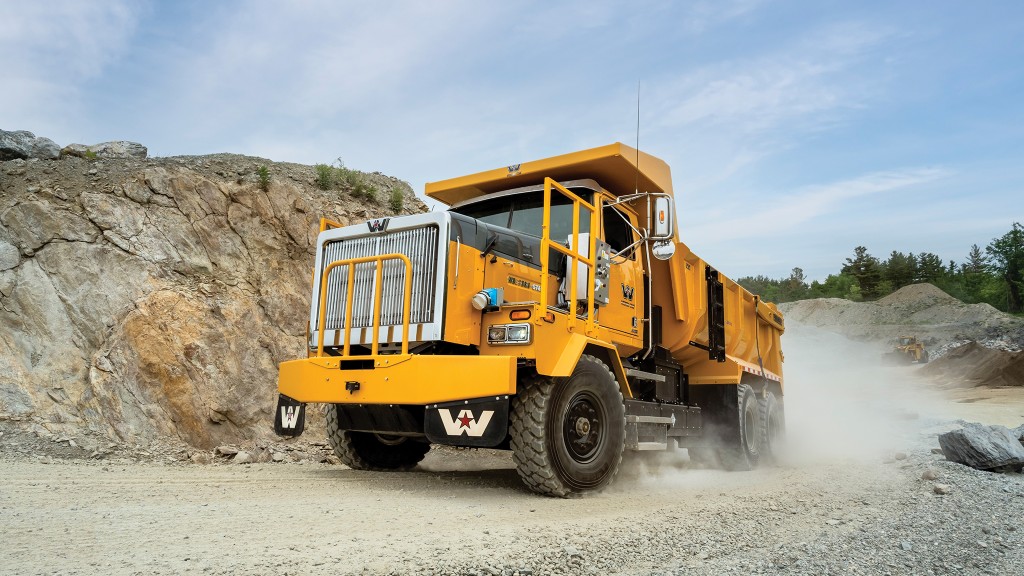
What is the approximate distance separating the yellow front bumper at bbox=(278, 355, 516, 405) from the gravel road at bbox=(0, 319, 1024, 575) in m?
0.80

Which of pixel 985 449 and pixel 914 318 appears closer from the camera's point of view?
pixel 985 449

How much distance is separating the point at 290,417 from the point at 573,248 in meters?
3.16

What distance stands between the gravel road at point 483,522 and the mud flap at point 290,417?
1.53 feet

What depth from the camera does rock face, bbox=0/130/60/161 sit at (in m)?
11.8

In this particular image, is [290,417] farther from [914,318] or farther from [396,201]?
[914,318]

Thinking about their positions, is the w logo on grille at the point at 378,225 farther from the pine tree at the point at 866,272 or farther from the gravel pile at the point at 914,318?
the pine tree at the point at 866,272

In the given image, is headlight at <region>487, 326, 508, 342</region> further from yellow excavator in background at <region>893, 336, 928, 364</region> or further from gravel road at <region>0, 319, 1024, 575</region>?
yellow excavator in background at <region>893, 336, 928, 364</region>

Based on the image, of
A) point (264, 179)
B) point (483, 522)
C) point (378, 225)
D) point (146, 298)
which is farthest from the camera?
point (264, 179)

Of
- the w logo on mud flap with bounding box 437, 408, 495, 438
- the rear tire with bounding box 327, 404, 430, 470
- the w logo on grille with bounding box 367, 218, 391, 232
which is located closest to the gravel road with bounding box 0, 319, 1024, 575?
the rear tire with bounding box 327, 404, 430, 470

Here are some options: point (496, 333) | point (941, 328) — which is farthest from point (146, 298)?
point (941, 328)

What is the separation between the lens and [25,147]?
39.3ft

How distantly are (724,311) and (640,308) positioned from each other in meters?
2.61

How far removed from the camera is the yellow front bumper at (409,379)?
539 centimetres

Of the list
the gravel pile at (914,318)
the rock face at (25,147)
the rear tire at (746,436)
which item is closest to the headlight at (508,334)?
the rear tire at (746,436)
